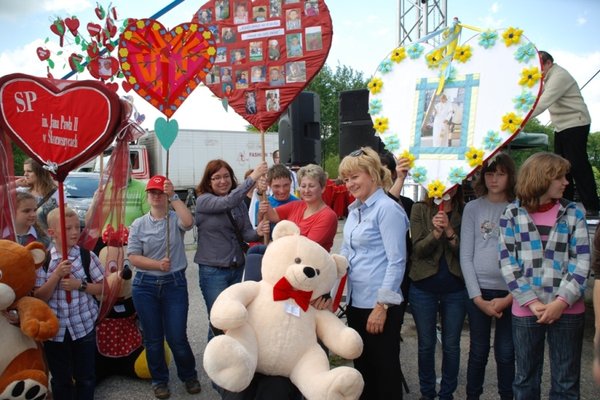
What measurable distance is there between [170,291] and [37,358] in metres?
0.93

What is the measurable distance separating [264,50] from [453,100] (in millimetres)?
Result: 1295

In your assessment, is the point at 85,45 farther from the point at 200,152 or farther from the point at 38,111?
the point at 200,152

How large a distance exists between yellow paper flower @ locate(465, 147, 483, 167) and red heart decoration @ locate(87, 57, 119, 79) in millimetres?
2210

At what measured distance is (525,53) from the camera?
7.63 feet

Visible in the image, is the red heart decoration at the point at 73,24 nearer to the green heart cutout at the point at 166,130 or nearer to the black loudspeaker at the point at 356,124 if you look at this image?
the green heart cutout at the point at 166,130

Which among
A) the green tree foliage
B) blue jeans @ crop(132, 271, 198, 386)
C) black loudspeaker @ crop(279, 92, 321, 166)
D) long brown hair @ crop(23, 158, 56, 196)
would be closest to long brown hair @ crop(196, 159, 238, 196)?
blue jeans @ crop(132, 271, 198, 386)

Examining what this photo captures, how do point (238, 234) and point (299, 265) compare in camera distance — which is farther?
point (238, 234)

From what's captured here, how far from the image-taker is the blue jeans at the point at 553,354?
89.0 inches

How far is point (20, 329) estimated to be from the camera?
93.2 inches

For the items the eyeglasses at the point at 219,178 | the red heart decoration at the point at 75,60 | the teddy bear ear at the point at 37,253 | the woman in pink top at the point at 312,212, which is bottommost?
the teddy bear ear at the point at 37,253

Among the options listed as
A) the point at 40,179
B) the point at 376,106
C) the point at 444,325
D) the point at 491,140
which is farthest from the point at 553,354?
the point at 40,179

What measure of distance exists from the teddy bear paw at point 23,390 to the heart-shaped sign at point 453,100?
87.0 inches

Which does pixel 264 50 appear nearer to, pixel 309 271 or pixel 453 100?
pixel 453 100

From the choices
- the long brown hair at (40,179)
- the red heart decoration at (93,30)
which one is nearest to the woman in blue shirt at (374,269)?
the red heart decoration at (93,30)
